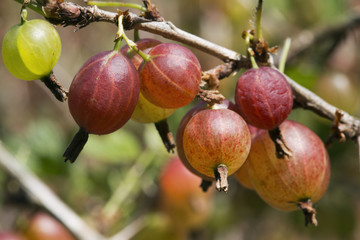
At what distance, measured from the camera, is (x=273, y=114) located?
0.77 m

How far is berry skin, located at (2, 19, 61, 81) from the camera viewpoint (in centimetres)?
72

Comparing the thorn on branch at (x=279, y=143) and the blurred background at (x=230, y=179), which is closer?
the thorn on branch at (x=279, y=143)

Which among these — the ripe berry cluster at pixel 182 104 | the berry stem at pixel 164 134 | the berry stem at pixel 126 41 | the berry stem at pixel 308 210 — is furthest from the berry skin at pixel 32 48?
the berry stem at pixel 308 210

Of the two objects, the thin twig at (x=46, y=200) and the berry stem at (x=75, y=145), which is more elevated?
the berry stem at (x=75, y=145)

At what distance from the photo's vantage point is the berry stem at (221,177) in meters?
0.70

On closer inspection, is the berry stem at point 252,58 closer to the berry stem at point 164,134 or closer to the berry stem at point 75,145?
the berry stem at point 164,134

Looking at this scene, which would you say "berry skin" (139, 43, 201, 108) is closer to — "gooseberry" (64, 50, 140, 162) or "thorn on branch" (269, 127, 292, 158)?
"gooseberry" (64, 50, 140, 162)

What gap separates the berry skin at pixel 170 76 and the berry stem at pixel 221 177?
0.13 m

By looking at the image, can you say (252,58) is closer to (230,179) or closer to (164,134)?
(164,134)

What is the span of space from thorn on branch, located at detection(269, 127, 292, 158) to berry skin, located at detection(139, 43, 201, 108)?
0.17 m

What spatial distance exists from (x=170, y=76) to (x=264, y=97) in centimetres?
17

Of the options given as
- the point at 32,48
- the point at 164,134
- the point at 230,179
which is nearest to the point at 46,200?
the point at 230,179

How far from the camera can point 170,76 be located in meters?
0.74

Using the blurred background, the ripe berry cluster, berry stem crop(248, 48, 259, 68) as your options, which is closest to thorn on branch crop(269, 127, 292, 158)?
the ripe berry cluster
